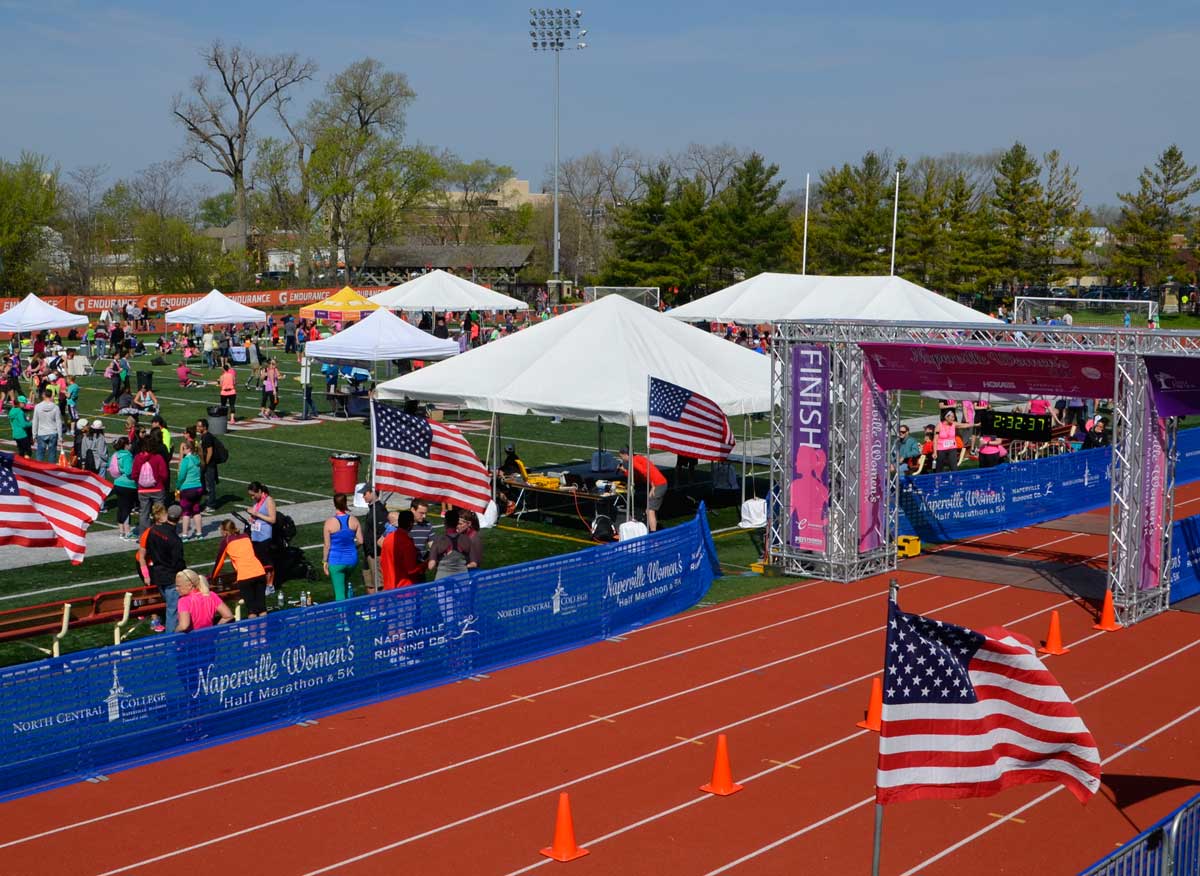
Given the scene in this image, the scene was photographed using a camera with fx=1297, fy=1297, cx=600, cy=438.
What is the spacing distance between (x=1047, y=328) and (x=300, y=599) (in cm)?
1038

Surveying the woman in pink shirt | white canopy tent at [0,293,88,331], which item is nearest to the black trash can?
white canopy tent at [0,293,88,331]

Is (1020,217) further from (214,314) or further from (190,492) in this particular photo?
(190,492)

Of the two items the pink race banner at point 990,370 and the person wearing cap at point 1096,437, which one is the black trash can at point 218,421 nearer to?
the pink race banner at point 990,370

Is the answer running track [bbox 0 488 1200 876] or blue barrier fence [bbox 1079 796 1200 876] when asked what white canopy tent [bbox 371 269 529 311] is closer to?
running track [bbox 0 488 1200 876]

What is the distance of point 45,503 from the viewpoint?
1231cm

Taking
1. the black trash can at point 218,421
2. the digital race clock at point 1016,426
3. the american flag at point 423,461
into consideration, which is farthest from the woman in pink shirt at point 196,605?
the black trash can at point 218,421

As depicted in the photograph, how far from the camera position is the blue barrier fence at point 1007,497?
21.6 meters

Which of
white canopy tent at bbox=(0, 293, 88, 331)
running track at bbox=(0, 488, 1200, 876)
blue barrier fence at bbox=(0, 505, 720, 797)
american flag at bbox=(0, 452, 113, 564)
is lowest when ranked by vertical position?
running track at bbox=(0, 488, 1200, 876)

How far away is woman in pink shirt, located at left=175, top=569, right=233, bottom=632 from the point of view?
42.2ft

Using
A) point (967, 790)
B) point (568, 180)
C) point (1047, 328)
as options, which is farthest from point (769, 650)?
point (568, 180)

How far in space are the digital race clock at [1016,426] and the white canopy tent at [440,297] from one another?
2608cm

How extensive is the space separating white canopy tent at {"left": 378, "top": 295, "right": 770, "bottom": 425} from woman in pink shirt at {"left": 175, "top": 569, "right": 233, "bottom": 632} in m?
8.24

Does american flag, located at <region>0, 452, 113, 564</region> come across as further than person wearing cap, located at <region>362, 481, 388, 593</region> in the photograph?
No

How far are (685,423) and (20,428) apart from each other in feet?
47.4
